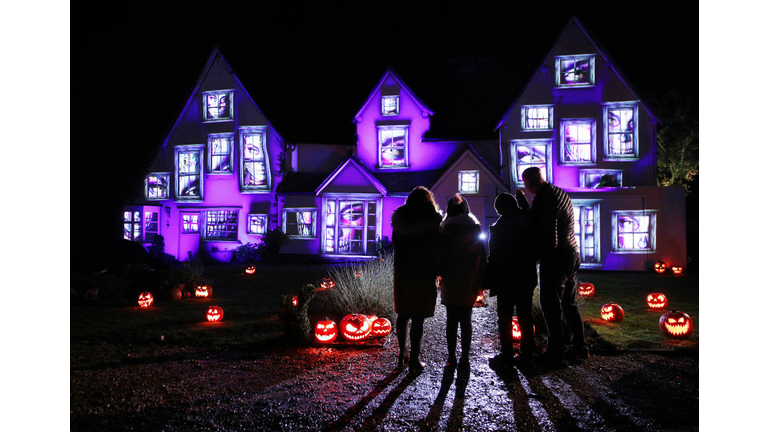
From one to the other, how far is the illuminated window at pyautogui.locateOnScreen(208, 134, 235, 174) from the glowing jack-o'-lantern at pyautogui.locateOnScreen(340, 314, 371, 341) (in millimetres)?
15885

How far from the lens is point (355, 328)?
6.06 metres

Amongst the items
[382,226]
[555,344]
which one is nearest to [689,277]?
[382,226]

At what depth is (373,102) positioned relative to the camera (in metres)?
19.9

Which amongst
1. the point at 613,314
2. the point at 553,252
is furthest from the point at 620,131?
the point at 553,252

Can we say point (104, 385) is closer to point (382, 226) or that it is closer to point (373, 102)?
point (382, 226)

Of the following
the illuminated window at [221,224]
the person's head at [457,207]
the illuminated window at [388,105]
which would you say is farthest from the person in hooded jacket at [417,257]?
the illuminated window at [221,224]

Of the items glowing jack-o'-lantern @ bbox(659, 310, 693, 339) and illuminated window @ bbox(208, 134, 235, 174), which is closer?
glowing jack-o'-lantern @ bbox(659, 310, 693, 339)

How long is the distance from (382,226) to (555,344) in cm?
1407

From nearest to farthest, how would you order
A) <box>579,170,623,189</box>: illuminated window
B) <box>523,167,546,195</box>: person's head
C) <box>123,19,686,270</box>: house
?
1. <box>523,167,546,195</box>: person's head
2. <box>123,19,686,270</box>: house
3. <box>579,170,623,189</box>: illuminated window

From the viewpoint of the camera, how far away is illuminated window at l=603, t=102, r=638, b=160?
17062mm

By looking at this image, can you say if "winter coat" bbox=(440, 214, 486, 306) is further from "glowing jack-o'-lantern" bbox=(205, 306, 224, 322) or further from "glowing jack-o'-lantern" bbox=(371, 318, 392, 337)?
"glowing jack-o'-lantern" bbox=(205, 306, 224, 322)

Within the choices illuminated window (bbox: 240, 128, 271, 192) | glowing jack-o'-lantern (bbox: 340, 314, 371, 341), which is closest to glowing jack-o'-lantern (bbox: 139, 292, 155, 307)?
glowing jack-o'-lantern (bbox: 340, 314, 371, 341)

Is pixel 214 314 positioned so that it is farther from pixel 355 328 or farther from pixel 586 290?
pixel 586 290

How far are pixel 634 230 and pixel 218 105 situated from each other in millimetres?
18133
